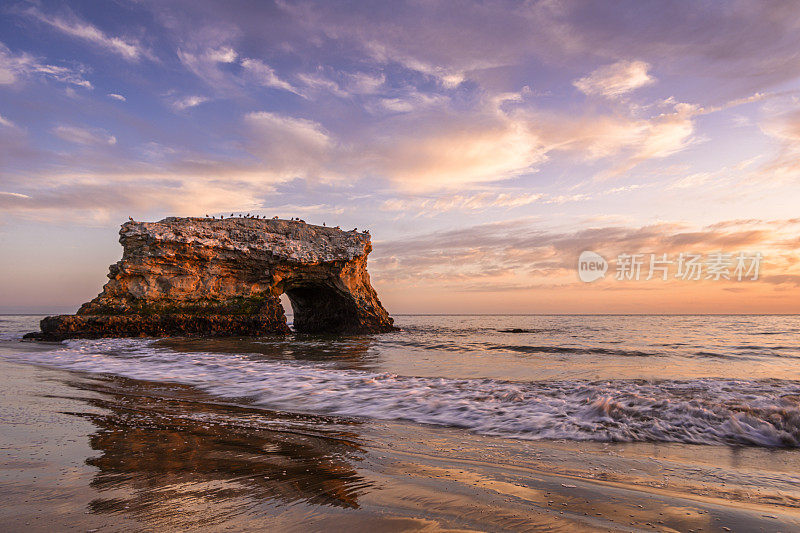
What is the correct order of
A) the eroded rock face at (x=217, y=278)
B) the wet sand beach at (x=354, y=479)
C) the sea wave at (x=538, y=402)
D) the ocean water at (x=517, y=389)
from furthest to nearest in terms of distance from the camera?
1. the eroded rock face at (x=217, y=278)
2. the ocean water at (x=517, y=389)
3. the sea wave at (x=538, y=402)
4. the wet sand beach at (x=354, y=479)

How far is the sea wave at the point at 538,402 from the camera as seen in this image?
441cm

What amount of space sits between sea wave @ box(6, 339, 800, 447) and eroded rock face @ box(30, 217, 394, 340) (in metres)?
11.0

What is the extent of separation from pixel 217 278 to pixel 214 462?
2071 centimetres

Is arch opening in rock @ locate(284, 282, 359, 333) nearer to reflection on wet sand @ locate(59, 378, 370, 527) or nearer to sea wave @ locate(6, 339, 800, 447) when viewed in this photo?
sea wave @ locate(6, 339, 800, 447)

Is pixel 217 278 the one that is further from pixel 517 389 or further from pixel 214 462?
pixel 214 462

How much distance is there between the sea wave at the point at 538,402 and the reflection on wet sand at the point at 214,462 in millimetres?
1156

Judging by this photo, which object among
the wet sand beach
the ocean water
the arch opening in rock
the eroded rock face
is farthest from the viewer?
the arch opening in rock

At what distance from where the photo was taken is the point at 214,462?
3.08 metres

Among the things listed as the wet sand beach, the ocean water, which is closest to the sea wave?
the ocean water

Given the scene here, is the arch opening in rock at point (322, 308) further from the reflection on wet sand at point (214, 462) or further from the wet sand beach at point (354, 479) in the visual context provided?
the wet sand beach at point (354, 479)

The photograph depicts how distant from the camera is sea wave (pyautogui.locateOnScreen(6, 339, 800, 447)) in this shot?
4.41 meters

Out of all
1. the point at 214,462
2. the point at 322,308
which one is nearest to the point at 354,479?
the point at 214,462

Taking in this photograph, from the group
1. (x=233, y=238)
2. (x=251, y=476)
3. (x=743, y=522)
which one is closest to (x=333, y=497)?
(x=251, y=476)

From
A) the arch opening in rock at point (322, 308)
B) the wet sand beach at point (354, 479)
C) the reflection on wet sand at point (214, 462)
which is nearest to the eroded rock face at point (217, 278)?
the arch opening in rock at point (322, 308)
